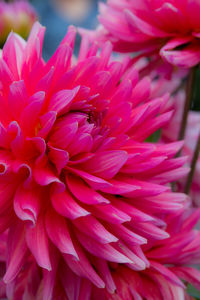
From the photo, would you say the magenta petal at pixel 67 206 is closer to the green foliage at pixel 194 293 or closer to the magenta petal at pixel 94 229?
the magenta petal at pixel 94 229

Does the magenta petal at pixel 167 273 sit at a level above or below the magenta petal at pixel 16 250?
below

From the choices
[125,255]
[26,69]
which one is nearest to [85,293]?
[125,255]

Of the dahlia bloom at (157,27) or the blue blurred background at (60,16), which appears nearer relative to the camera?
the dahlia bloom at (157,27)

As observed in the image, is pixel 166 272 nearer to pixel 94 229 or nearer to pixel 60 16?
pixel 94 229

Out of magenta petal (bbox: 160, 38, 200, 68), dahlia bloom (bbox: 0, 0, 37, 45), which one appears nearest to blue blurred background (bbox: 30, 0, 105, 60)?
dahlia bloom (bbox: 0, 0, 37, 45)

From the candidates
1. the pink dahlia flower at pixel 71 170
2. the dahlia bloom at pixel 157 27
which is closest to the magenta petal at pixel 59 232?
the pink dahlia flower at pixel 71 170

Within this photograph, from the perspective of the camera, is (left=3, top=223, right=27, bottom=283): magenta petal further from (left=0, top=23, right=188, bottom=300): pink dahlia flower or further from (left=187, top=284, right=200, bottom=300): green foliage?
(left=187, top=284, right=200, bottom=300): green foliage
